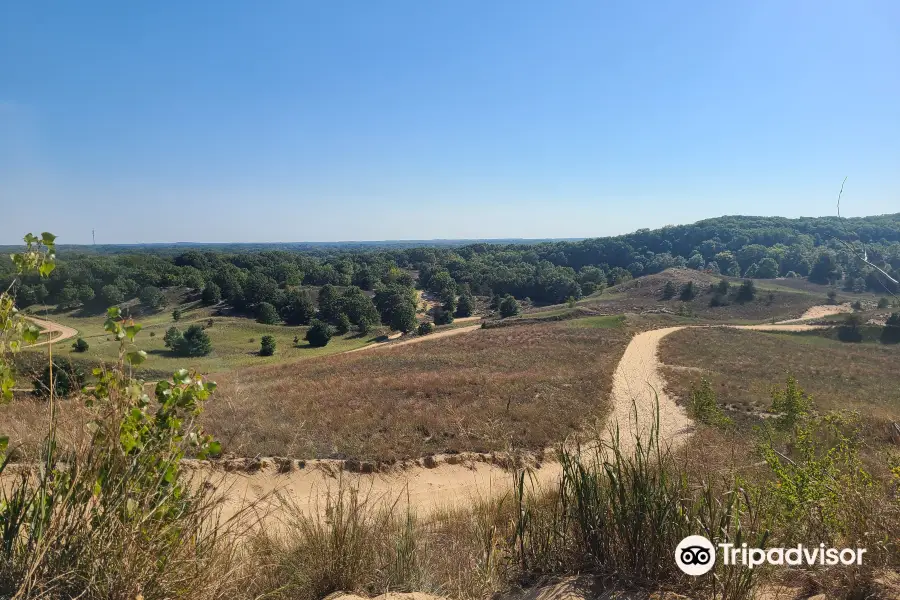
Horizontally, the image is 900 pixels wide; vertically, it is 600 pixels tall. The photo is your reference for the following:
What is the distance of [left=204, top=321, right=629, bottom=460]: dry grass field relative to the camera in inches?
427

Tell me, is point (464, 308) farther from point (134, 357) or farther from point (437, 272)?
point (134, 357)

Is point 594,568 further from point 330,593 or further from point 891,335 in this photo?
point 891,335

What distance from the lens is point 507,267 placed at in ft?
423

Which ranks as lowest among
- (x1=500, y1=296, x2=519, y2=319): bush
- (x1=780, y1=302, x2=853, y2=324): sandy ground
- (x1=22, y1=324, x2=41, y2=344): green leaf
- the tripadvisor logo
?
(x1=500, y1=296, x2=519, y2=319): bush

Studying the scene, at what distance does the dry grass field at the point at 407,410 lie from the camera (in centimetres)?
1084

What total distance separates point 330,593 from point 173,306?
80111 mm

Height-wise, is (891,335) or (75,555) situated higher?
(75,555)

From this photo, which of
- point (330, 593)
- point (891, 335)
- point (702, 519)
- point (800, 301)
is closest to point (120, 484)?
point (330, 593)

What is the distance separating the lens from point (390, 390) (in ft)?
55.3

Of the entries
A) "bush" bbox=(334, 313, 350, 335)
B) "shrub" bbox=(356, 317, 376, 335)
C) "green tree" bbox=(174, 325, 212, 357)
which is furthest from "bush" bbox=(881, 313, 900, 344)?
"green tree" bbox=(174, 325, 212, 357)

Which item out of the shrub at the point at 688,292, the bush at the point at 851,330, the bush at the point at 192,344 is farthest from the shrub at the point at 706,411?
the shrub at the point at 688,292

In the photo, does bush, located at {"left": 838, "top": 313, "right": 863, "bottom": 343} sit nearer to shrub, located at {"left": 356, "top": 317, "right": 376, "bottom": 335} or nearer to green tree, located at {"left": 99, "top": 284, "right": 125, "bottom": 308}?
shrub, located at {"left": 356, "top": 317, "right": 376, "bottom": 335}

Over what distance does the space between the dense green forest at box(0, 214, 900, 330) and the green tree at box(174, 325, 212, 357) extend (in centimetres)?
1073

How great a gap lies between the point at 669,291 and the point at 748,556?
242 feet
